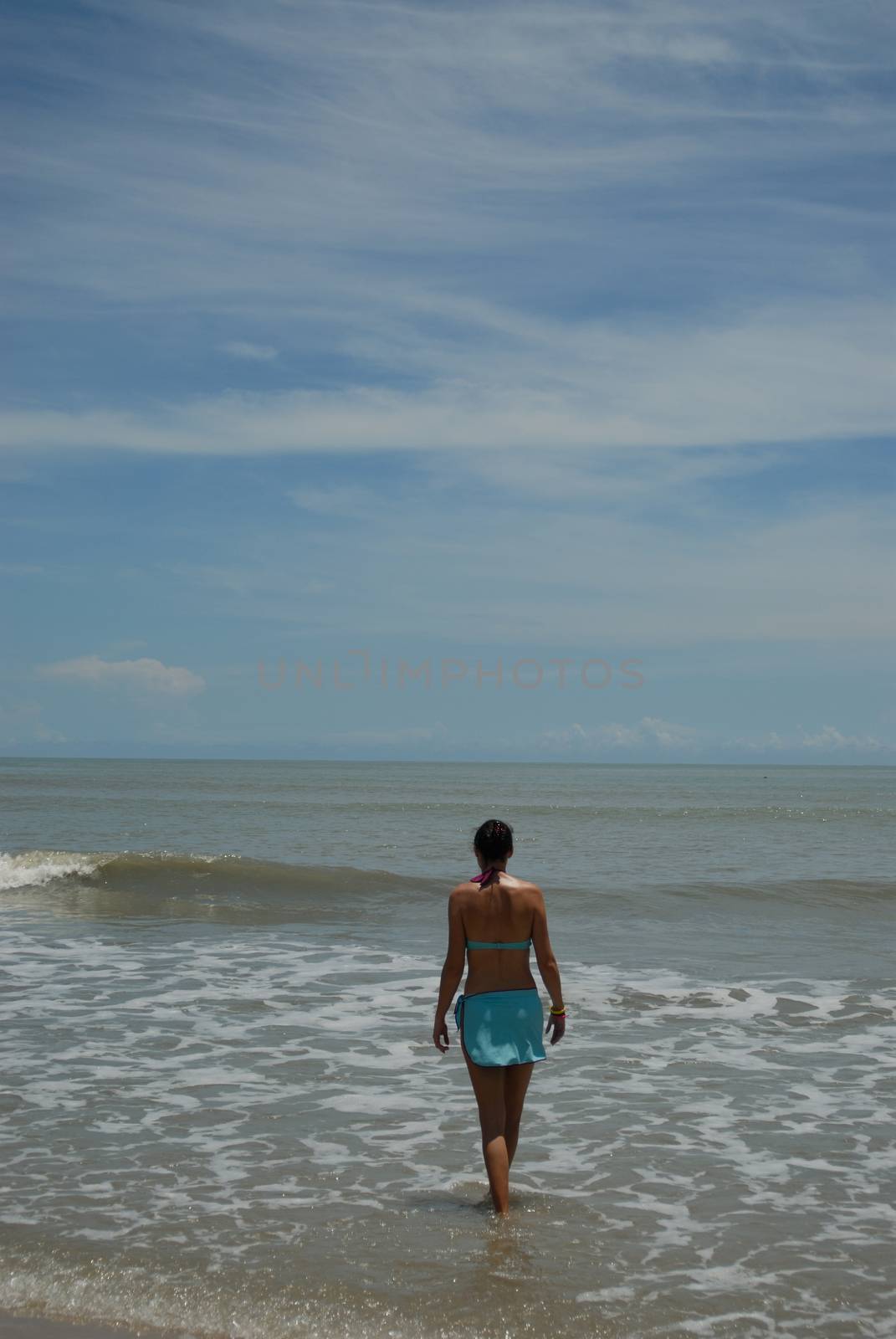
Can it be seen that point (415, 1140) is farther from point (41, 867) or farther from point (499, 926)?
point (41, 867)

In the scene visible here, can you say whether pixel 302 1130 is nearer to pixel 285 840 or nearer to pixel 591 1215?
pixel 591 1215

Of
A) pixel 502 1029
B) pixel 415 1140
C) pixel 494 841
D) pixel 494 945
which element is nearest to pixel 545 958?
pixel 494 945

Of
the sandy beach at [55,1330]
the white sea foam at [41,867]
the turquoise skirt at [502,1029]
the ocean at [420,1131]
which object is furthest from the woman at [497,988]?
the white sea foam at [41,867]

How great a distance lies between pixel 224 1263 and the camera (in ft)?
17.9

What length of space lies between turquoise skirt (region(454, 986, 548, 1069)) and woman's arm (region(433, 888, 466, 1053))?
6.2 inches

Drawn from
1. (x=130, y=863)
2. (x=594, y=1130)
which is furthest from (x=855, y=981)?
(x=130, y=863)

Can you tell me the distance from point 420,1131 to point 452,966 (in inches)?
77.6

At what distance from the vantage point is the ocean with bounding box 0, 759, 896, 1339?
5.20 m

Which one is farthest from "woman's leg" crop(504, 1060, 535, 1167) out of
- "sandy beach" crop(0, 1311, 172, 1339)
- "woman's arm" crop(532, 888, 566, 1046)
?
"sandy beach" crop(0, 1311, 172, 1339)

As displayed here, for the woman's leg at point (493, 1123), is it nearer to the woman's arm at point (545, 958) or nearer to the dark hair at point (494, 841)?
the woman's arm at point (545, 958)

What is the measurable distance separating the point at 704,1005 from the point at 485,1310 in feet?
21.8

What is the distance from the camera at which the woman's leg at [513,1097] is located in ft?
20.1

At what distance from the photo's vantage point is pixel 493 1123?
20.0 feet

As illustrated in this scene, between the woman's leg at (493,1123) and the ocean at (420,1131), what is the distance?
A: 0.15 m
